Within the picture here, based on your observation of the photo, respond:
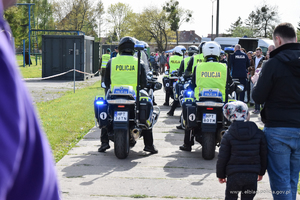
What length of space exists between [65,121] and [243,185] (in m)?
6.60

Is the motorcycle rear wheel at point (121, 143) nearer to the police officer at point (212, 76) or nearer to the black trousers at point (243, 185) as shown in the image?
the police officer at point (212, 76)

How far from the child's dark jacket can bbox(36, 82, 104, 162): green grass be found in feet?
11.4

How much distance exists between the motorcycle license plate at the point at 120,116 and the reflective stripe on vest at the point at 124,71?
0.55 m

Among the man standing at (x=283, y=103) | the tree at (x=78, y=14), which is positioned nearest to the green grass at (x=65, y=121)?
the man standing at (x=283, y=103)

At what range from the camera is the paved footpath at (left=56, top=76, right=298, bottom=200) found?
4.72 m

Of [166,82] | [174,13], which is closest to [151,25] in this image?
[174,13]

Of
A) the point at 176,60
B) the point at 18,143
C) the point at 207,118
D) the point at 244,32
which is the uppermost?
the point at 244,32

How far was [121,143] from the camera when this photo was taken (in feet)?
20.3

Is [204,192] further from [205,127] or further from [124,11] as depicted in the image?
[124,11]

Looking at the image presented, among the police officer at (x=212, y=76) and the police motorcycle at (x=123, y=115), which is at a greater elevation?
the police officer at (x=212, y=76)

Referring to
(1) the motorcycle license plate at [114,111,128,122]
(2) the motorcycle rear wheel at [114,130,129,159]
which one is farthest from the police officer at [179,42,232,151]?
(2) the motorcycle rear wheel at [114,130,129,159]

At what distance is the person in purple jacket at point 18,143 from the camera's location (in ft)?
2.07

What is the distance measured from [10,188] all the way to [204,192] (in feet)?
14.3

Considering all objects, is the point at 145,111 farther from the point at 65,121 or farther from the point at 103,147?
the point at 65,121
